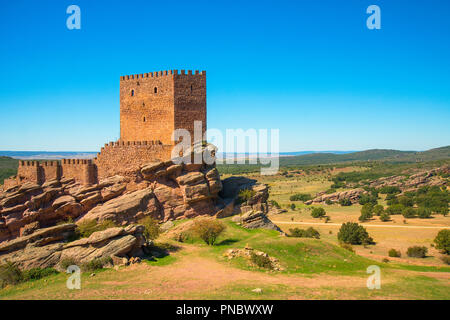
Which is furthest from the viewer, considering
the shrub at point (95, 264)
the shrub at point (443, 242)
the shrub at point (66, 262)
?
the shrub at point (443, 242)

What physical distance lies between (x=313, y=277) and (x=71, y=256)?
13.6 meters

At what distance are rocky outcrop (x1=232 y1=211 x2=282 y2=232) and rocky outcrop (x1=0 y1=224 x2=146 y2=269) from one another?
966cm

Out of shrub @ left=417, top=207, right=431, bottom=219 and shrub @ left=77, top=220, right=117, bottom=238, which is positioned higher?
shrub @ left=77, top=220, right=117, bottom=238

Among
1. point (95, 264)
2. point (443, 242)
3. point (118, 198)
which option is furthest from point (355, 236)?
point (95, 264)

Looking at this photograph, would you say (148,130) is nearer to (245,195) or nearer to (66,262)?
(245,195)

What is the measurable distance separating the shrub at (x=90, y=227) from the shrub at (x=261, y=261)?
34.8 feet

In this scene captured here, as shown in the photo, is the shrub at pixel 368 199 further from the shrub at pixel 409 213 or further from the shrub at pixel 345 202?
the shrub at pixel 409 213

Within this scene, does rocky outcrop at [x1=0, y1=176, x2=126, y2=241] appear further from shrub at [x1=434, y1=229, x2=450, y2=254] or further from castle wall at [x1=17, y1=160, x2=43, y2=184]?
shrub at [x1=434, y1=229, x2=450, y2=254]

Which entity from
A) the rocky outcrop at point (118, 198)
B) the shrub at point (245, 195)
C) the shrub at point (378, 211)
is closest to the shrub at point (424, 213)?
the shrub at point (378, 211)

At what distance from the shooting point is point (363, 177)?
8631cm

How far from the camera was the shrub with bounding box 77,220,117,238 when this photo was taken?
2388cm

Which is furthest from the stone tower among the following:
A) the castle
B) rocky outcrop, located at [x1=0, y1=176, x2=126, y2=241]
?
rocky outcrop, located at [x1=0, y1=176, x2=126, y2=241]

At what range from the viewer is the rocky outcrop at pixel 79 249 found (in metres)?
19.5
